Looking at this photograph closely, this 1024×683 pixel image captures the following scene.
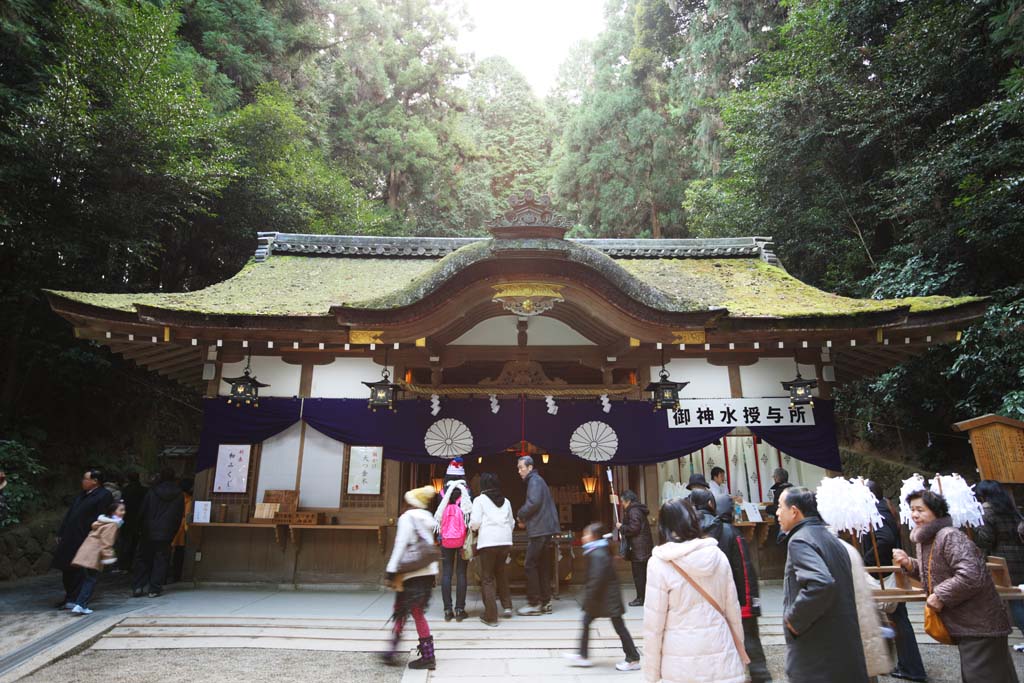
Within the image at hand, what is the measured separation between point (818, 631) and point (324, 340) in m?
6.72

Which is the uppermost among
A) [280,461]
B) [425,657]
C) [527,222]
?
[527,222]

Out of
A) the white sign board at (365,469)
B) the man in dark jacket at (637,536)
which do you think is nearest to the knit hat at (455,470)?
the white sign board at (365,469)

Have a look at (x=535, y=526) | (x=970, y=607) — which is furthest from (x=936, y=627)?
(x=535, y=526)

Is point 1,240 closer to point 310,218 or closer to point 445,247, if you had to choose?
point 310,218

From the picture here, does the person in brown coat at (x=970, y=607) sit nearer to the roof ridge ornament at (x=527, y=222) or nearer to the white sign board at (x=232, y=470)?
the roof ridge ornament at (x=527, y=222)

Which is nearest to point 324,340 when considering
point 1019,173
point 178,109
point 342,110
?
point 178,109

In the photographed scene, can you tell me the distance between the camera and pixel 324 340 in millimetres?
7793

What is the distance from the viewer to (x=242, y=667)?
16.0ft

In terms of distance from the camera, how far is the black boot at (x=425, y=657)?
469cm

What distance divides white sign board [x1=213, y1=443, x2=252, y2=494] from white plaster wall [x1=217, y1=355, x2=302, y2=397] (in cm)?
94

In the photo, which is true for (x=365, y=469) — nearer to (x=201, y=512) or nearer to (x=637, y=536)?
(x=201, y=512)

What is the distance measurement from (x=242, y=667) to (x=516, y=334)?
18.3 ft

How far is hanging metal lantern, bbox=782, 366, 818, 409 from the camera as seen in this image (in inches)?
314

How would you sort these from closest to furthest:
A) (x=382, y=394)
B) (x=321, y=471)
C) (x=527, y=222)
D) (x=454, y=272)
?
(x=454, y=272), (x=527, y=222), (x=382, y=394), (x=321, y=471)
